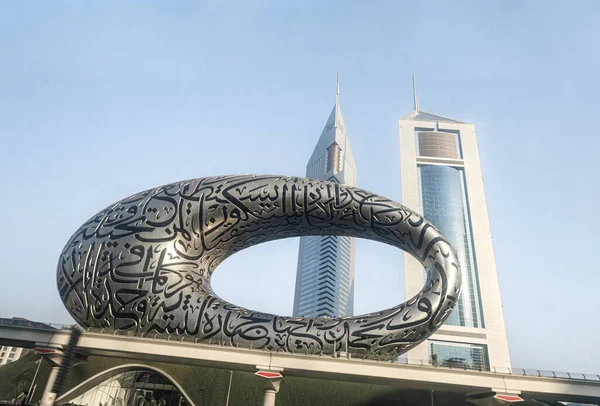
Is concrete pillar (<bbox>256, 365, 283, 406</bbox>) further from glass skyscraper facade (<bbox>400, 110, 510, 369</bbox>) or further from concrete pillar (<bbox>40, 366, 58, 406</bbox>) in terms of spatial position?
glass skyscraper facade (<bbox>400, 110, 510, 369</bbox>)

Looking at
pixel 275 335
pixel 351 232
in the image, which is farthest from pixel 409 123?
pixel 275 335

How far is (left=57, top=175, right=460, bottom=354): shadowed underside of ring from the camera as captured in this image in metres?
16.6

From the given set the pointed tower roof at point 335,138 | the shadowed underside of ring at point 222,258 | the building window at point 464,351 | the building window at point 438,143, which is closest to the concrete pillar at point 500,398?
the shadowed underside of ring at point 222,258

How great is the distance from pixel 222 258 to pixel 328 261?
97.7 m

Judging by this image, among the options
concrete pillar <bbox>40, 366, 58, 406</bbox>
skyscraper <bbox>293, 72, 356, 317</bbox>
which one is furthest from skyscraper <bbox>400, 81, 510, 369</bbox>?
concrete pillar <bbox>40, 366, 58, 406</bbox>

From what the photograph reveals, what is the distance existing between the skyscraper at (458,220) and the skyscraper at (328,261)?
41.3 meters

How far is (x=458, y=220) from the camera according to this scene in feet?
240

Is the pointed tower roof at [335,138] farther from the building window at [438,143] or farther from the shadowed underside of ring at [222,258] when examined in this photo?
the shadowed underside of ring at [222,258]

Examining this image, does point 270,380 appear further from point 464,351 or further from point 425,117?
point 425,117

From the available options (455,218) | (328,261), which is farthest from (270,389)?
(328,261)

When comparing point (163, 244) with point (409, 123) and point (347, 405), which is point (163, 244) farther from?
point (409, 123)

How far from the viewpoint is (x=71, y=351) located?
1606 centimetres

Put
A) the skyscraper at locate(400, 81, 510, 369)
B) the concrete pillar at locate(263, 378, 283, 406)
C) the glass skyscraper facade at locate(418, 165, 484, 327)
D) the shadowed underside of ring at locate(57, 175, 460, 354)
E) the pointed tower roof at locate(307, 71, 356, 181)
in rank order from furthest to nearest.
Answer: the pointed tower roof at locate(307, 71, 356, 181)
the glass skyscraper facade at locate(418, 165, 484, 327)
the skyscraper at locate(400, 81, 510, 369)
the shadowed underside of ring at locate(57, 175, 460, 354)
the concrete pillar at locate(263, 378, 283, 406)

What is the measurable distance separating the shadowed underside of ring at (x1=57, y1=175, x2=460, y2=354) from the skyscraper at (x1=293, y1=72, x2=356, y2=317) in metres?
93.5
